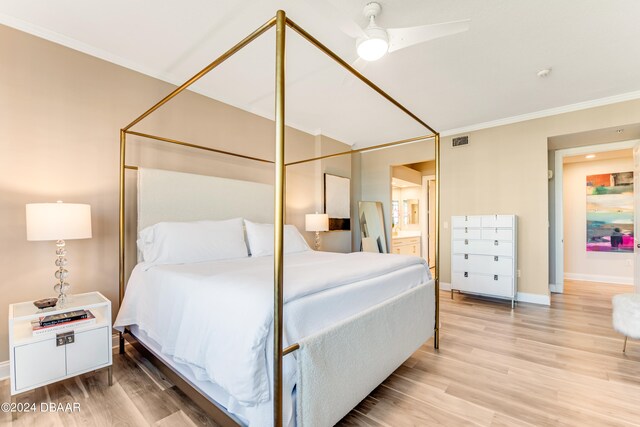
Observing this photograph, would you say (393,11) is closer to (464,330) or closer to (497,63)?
(497,63)

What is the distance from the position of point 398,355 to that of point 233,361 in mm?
1232

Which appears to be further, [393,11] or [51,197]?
[51,197]

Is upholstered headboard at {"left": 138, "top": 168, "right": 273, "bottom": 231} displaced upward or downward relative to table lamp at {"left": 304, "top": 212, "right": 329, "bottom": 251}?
upward

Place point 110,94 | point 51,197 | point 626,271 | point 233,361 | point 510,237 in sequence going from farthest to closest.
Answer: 1. point 626,271
2. point 510,237
3. point 110,94
4. point 51,197
5. point 233,361

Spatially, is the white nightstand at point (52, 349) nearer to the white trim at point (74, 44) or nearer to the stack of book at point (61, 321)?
the stack of book at point (61, 321)

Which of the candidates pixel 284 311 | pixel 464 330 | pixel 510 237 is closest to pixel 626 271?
pixel 510 237

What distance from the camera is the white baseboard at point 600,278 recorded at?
16.8 ft

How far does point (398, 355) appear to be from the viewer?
200 centimetres

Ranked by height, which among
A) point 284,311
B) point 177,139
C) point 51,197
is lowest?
point 284,311

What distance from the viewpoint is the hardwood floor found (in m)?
1.68

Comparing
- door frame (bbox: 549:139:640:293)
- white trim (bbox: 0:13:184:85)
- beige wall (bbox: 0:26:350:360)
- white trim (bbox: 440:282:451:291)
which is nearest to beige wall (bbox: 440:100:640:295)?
white trim (bbox: 440:282:451:291)

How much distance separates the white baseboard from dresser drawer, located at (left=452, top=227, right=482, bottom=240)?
3.16m

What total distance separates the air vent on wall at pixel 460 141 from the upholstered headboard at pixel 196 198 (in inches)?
122

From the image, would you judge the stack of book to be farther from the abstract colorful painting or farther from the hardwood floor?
the abstract colorful painting
